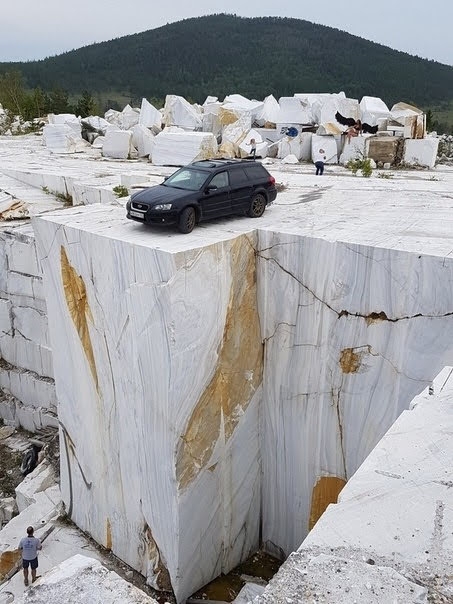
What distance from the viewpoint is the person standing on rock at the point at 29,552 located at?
Result: 7035mm

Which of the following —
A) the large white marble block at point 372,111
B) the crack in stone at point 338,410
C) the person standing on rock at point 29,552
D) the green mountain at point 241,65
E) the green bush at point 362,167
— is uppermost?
the green mountain at point 241,65

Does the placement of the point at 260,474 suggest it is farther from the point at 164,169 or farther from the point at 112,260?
the point at 164,169

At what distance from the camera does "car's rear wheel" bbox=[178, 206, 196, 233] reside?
22.6 feet

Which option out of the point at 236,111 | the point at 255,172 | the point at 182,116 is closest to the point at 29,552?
the point at 255,172

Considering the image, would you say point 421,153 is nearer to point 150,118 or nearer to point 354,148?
point 354,148

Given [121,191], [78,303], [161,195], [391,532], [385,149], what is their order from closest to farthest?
1. [391,532]
2. [161,195]
3. [78,303]
4. [121,191]
5. [385,149]

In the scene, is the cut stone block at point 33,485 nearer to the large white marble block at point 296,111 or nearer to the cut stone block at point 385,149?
the cut stone block at point 385,149

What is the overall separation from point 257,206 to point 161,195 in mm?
1557

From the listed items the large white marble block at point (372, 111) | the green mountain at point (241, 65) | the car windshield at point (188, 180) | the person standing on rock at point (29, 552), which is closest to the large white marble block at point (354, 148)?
the large white marble block at point (372, 111)

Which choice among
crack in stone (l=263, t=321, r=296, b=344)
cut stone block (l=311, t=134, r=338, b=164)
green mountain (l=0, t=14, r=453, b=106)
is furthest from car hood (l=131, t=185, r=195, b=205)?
green mountain (l=0, t=14, r=453, b=106)

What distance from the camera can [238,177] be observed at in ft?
25.4

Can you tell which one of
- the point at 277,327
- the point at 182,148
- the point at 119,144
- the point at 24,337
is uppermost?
the point at 119,144

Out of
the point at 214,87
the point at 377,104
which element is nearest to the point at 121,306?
the point at 377,104

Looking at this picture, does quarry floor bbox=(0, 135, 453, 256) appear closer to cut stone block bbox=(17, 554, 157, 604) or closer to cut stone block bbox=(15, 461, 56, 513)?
cut stone block bbox=(17, 554, 157, 604)
